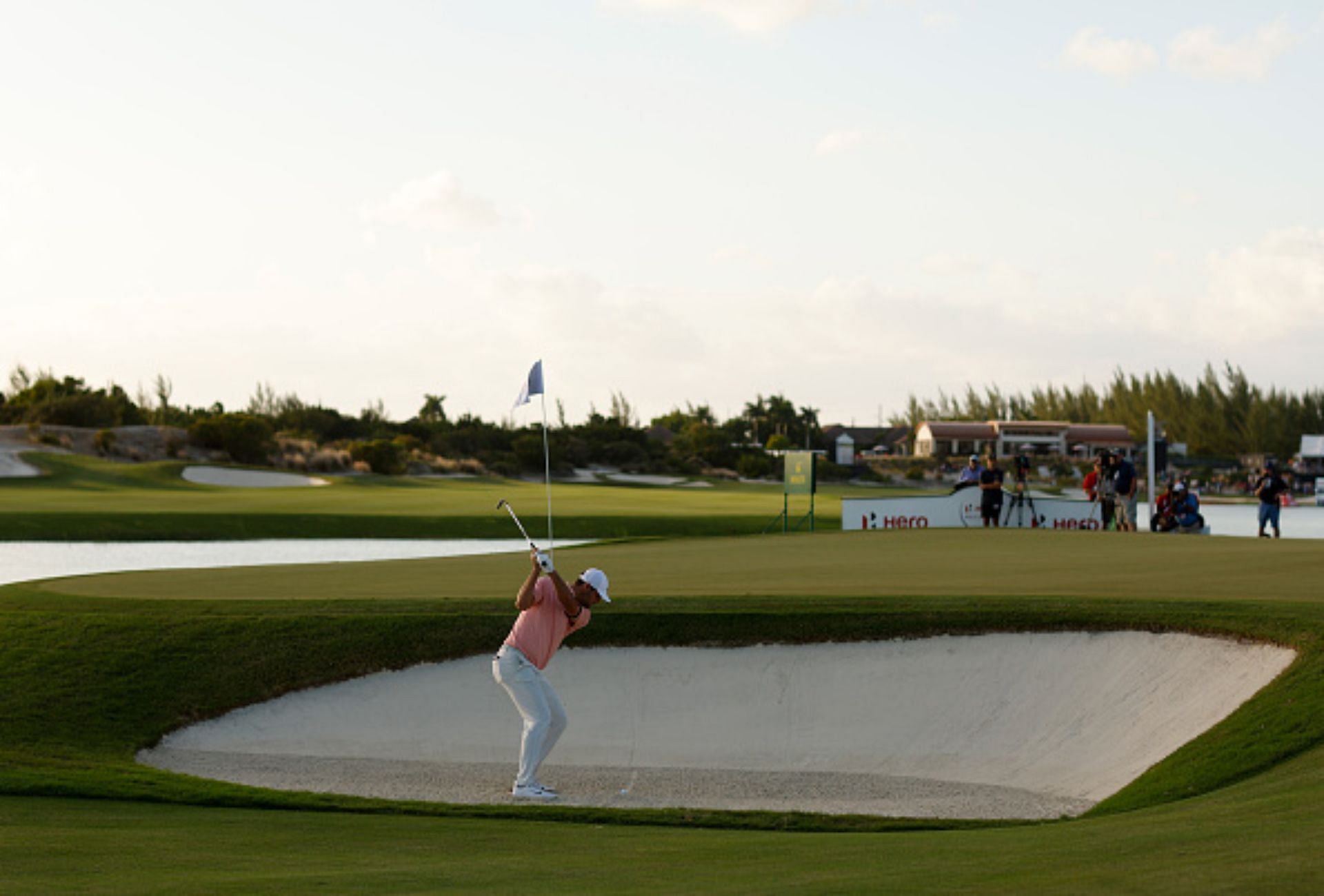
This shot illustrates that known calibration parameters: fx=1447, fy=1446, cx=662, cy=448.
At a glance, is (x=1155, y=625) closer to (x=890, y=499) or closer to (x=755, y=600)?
(x=755, y=600)

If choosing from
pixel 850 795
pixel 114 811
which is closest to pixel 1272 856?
pixel 850 795

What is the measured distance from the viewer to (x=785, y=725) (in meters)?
13.6

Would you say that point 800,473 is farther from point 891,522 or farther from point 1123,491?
point 1123,491

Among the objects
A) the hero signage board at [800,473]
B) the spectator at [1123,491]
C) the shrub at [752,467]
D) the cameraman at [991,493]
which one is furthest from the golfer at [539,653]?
the shrub at [752,467]

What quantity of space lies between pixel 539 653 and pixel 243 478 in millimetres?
51279

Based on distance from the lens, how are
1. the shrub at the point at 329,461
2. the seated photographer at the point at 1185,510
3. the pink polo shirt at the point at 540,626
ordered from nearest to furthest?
the pink polo shirt at the point at 540,626
the seated photographer at the point at 1185,510
the shrub at the point at 329,461

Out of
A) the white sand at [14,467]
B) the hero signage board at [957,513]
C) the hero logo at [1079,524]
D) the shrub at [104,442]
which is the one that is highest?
the shrub at [104,442]

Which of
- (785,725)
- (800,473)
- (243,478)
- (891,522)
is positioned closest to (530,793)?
(785,725)

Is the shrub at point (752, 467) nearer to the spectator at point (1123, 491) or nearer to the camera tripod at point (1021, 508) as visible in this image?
the camera tripod at point (1021, 508)

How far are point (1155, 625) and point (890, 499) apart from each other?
16.6 m

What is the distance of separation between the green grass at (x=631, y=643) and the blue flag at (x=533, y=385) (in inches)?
118

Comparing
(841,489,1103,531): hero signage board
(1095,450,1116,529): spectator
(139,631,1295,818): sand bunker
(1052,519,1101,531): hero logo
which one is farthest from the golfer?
(1052,519,1101,531): hero logo

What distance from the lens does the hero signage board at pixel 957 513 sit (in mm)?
30000

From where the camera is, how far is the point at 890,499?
3041 centimetres
